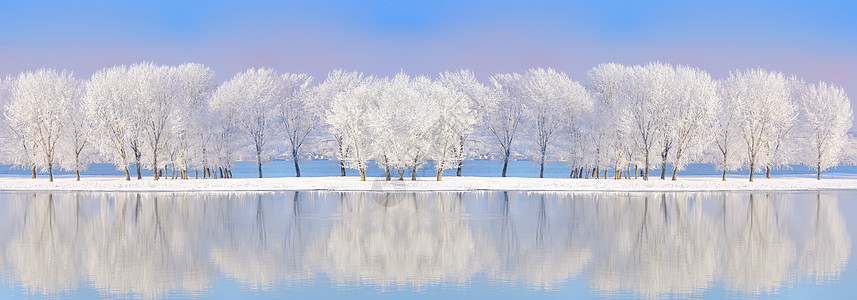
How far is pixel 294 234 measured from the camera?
26.7m

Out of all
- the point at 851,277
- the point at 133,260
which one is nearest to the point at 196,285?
the point at 133,260

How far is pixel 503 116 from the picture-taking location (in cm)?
7606

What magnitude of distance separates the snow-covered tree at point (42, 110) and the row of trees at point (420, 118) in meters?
0.15

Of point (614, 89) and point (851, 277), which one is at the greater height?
point (614, 89)

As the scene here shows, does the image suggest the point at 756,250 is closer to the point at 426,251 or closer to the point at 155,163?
the point at 426,251

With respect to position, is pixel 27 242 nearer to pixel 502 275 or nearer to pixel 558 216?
pixel 502 275

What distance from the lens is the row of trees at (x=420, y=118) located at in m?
66.9

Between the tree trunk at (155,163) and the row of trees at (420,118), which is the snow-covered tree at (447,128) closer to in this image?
the row of trees at (420,118)

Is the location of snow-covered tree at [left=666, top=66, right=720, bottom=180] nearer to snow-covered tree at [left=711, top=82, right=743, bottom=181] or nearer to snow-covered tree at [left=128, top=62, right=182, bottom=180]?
snow-covered tree at [left=711, top=82, right=743, bottom=181]

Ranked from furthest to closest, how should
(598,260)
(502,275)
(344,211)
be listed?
(344,211), (598,260), (502,275)

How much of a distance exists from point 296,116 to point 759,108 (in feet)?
148

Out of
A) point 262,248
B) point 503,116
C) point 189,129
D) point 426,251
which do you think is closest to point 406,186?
point 503,116

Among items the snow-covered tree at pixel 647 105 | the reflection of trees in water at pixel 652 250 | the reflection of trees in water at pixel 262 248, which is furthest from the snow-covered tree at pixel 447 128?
the reflection of trees in water at pixel 262 248

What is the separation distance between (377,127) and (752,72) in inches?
1481
